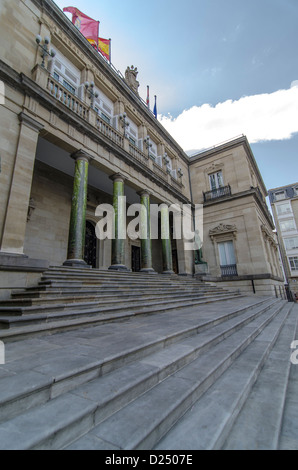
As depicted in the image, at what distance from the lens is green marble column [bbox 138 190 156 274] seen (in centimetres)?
1129

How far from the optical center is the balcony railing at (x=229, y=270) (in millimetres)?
15121

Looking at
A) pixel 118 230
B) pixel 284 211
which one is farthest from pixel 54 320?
pixel 284 211

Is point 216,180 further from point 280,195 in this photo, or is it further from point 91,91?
point 280,195

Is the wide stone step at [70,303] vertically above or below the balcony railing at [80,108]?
below

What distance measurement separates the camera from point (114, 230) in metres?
9.86

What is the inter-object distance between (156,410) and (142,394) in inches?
12.1

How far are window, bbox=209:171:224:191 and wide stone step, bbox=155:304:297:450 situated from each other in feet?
55.0

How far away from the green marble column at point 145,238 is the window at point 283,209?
113 feet

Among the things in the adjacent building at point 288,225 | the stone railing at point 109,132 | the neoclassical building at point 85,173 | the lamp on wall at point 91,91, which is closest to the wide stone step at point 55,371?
the neoclassical building at point 85,173

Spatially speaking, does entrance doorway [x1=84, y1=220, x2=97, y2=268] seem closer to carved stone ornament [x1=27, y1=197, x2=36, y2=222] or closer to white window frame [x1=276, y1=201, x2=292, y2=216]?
carved stone ornament [x1=27, y1=197, x2=36, y2=222]

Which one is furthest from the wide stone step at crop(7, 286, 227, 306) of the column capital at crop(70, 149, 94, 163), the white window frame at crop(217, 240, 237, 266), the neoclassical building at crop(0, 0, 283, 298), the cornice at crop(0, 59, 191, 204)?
the white window frame at crop(217, 240, 237, 266)

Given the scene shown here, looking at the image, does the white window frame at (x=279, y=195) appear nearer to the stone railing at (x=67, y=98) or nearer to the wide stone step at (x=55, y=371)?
the stone railing at (x=67, y=98)

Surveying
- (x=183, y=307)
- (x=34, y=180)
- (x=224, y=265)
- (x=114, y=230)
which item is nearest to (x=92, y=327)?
(x=183, y=307)

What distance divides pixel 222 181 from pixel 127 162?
9.73 m
